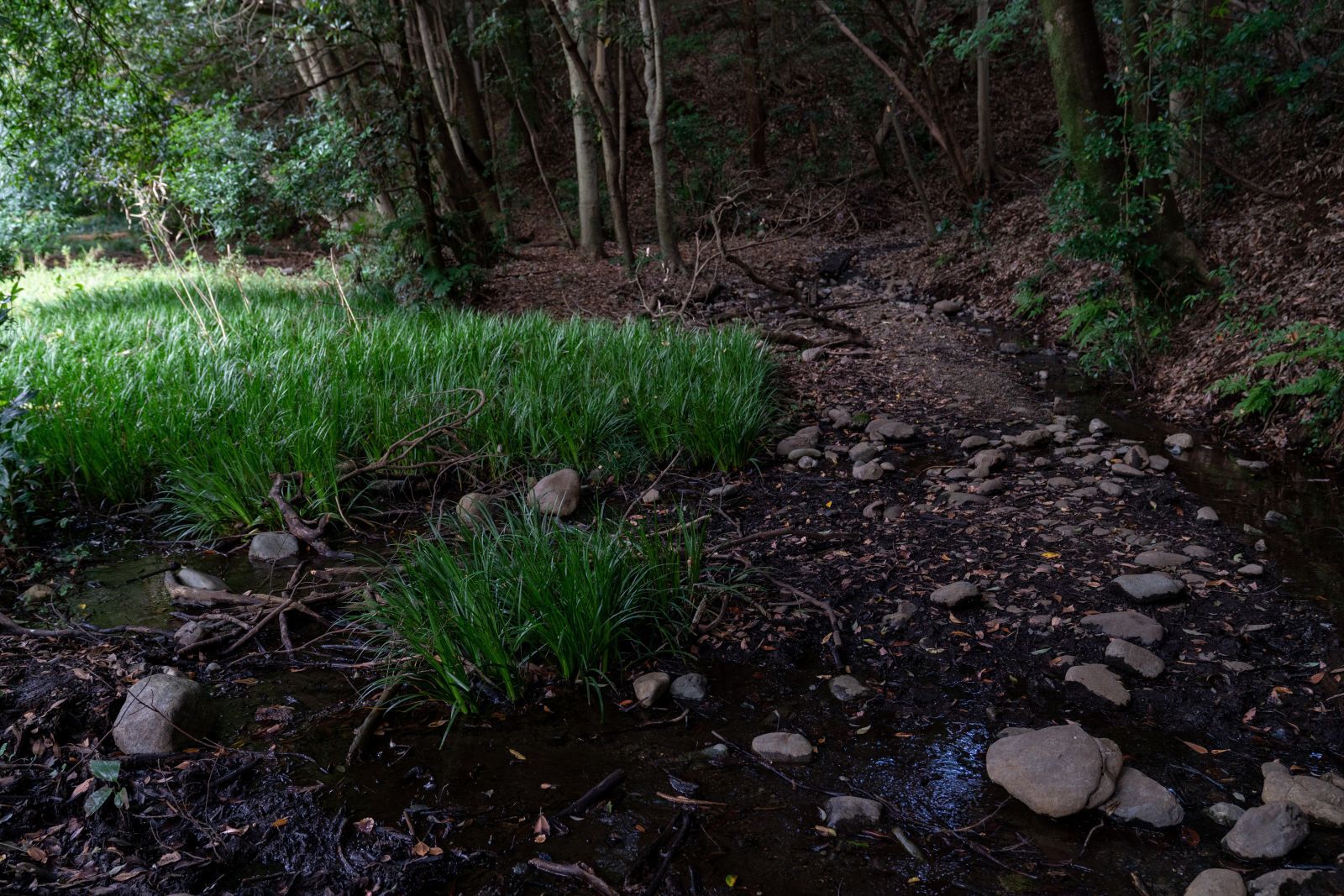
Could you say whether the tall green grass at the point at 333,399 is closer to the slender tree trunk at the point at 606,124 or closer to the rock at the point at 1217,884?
the rock at the point at 1217,884

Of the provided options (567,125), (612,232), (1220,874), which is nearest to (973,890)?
(1220,874)

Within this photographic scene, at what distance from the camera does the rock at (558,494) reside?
406 centimetres

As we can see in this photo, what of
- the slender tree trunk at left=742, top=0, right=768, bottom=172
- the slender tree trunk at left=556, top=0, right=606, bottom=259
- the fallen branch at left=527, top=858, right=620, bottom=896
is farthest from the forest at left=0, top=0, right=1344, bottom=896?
the slender tree trunk at left=742, top=0, right=768, bottom=172

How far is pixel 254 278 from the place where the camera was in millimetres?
11070

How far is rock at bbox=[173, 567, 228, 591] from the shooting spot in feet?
11.2

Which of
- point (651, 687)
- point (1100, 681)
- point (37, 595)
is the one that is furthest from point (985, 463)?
point (37, 595)

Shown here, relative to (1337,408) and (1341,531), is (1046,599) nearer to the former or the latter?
(1341,531)

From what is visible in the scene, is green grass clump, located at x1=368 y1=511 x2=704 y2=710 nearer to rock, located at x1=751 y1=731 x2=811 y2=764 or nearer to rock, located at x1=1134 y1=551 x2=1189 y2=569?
→ rock, located at x1=751 y1=731 x2=811 y2=764

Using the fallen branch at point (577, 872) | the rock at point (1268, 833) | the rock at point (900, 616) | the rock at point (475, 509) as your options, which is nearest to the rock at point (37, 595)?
the rock at point (475, 509)

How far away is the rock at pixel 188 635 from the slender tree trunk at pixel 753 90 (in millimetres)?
13232

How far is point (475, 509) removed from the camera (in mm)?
3941

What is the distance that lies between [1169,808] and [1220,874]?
0.77ft

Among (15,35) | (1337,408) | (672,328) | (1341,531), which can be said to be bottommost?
(1341,531)

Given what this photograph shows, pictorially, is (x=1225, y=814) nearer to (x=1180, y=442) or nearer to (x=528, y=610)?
(x=528, y=610)
